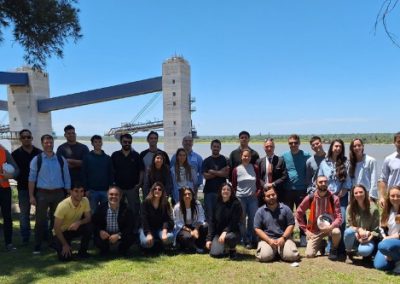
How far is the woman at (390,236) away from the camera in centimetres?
405

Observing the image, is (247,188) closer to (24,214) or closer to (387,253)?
(387,253)

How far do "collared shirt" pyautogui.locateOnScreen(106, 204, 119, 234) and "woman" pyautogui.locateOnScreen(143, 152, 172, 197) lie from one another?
67 cm

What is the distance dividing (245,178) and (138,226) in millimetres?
1682

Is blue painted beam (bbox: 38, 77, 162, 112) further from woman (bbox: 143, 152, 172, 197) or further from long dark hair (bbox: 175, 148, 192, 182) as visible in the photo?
woman (bbox: 143, 152, 172, 197)

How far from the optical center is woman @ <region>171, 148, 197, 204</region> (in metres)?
5.57

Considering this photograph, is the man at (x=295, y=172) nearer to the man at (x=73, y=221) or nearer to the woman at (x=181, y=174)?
the woman at (x=181, y=174)

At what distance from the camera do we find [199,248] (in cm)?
509

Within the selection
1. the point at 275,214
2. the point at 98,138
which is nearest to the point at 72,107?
the point at 98,138

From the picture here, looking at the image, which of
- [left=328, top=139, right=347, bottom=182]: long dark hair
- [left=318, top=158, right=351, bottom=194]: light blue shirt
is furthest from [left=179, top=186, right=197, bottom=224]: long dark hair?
[left=328, top=139, right=347, bottom=182]: long dark hair

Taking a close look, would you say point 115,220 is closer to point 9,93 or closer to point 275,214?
point 275,214

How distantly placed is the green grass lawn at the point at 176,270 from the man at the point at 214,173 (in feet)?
3.16

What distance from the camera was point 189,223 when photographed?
5.18m

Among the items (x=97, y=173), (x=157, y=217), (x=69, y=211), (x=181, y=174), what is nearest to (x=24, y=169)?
(x=97, y=173)

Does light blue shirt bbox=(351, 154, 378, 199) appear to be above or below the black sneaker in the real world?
above
